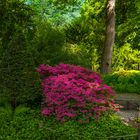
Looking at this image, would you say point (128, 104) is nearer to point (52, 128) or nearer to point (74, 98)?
point (74, 98)

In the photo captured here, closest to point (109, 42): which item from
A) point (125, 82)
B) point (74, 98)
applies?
point (125, 82)

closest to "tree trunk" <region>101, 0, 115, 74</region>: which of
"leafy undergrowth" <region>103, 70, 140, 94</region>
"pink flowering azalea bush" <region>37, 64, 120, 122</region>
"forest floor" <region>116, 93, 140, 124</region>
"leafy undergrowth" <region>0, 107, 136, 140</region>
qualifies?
"leafy undergrowth" <region>103, 70, 140, 94</region>

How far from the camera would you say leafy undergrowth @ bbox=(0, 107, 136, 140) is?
→ 24.3 ft

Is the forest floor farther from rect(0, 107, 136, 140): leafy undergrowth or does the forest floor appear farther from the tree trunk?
the tree trunk

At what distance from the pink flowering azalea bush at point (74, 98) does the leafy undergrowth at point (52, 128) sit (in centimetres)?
17

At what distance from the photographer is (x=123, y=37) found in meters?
25.3

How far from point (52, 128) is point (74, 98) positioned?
0.81 meters

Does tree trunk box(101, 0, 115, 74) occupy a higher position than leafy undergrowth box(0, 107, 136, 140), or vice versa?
tree trunk box(101, 0, 115, 74)

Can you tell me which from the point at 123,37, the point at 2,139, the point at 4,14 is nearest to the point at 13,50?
the point at 2,139

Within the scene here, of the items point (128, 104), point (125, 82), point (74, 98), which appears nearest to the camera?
point (74, 98)

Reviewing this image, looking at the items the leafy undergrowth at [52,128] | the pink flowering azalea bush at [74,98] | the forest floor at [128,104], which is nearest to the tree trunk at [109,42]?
the forest floor at [128,104]

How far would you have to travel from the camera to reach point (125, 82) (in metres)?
13.1

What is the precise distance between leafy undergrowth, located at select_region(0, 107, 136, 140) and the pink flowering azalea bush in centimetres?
17

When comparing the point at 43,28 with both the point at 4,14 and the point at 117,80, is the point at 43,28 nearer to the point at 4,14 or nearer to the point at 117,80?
the point at 4,14
